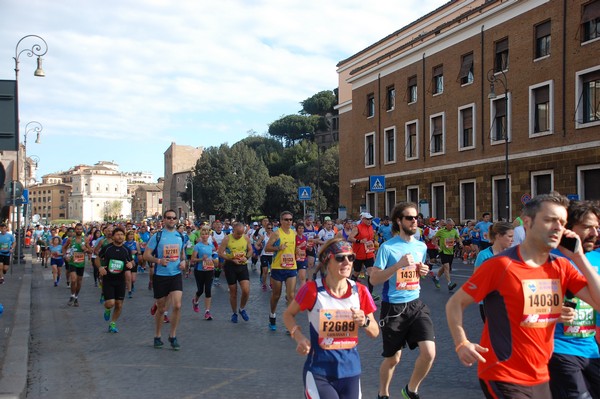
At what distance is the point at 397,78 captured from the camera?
3847 cm

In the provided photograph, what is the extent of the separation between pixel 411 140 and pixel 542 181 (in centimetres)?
1118

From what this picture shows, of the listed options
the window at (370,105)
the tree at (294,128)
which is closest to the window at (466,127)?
the window at (370,105)

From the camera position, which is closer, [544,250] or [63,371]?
[544,250]

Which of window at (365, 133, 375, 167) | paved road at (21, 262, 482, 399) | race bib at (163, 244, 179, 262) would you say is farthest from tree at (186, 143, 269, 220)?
race bib at (163, 244, 179, 262)

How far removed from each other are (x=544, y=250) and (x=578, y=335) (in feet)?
2.95

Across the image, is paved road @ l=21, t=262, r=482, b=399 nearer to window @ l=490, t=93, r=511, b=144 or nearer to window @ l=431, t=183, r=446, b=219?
window @ l=490, t=93, r=511, b=144

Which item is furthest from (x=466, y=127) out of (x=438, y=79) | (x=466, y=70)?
(x=438, y=79)

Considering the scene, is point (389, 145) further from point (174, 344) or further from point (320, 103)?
point (320, 103)

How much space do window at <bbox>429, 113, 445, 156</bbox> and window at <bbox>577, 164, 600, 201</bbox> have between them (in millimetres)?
9976

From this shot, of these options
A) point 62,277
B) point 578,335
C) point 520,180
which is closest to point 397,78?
point 520,180

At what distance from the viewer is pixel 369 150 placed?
4172cm

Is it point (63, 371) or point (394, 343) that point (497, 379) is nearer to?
→ point (394, 343)

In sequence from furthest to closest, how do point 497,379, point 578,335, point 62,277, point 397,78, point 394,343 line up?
1. point 397,78
2. point 62,277
3. point 394,343
4. point 578,335
5. point 497,379

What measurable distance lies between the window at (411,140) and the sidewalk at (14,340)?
2380 centimetres
